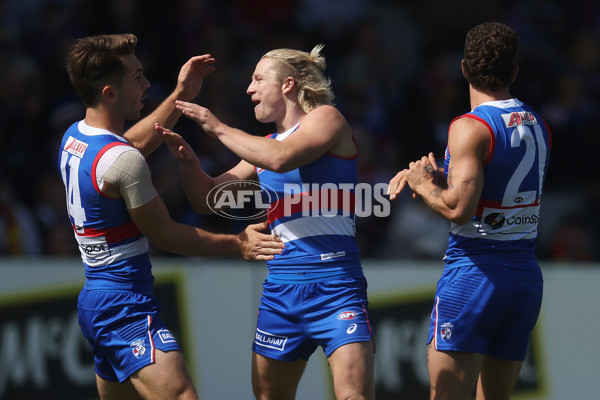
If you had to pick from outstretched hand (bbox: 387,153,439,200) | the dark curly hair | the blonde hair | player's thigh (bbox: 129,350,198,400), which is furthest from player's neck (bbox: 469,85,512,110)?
player's thigh (bbox: 129,350,198,400)

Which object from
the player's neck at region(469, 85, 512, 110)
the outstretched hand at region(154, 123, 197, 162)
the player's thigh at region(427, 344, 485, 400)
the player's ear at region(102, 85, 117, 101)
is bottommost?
the player's thigh at region(427, 344, 485, 400)

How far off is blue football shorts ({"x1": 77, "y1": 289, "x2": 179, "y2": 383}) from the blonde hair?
1551 millimetres

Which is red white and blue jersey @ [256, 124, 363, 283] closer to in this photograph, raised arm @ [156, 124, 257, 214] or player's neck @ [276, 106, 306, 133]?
player's neck @ [276, 106, 306, 133]

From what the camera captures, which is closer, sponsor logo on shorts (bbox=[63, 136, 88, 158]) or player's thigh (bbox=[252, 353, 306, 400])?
sponsor logo on shorts (bbox=[63, 136, 88, 158])

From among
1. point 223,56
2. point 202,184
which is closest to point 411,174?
point 202,184

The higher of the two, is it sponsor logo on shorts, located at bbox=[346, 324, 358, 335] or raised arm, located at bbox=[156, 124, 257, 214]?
raised arm, located at bbox=[156, 124, 257, 214]

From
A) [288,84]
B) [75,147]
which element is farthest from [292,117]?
[75,147]

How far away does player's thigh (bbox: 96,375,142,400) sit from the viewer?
5.14 metres

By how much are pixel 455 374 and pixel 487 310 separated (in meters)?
0.40

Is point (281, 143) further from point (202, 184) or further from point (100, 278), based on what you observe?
point (100, 278)

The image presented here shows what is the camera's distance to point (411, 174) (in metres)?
5.10

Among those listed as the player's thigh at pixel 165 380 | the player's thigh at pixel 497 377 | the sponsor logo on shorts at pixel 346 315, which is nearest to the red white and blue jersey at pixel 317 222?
the sponsor logo on shorts at pixel 346 315

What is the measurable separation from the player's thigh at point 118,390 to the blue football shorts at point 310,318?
0.77 meters

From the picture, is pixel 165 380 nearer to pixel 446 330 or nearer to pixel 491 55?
pixel 446 330
